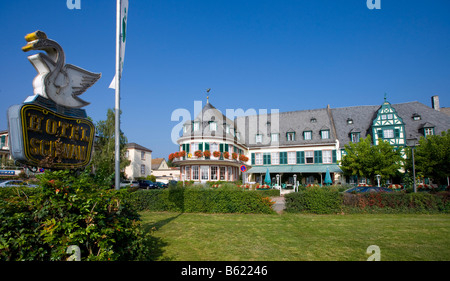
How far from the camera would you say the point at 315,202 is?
1331cm

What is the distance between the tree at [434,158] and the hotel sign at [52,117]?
2934cm

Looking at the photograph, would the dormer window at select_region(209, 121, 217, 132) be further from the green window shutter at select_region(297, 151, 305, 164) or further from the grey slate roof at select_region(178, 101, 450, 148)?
the green window shutter at select_region(297, 151, 305, 164)

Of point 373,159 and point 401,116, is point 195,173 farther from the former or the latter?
point 401,116

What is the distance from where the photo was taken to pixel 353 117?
3972cm

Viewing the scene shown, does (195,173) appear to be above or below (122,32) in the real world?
below

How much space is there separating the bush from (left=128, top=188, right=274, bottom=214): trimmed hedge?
3.86 feet

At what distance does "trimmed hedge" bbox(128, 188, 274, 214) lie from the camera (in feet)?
44.7

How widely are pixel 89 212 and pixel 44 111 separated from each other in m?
3.16

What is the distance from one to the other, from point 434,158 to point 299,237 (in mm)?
24547

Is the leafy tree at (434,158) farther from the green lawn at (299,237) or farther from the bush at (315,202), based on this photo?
the bush at (315,202)

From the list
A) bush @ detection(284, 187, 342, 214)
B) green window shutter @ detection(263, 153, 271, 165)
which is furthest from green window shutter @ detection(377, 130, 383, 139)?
bush @ detection(284, 187, 342, 214)

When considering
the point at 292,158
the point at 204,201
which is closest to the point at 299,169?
the point at 292,158

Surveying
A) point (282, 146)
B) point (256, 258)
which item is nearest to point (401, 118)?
point (282, 146)

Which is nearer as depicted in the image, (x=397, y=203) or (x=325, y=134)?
(x=397, y=203)
